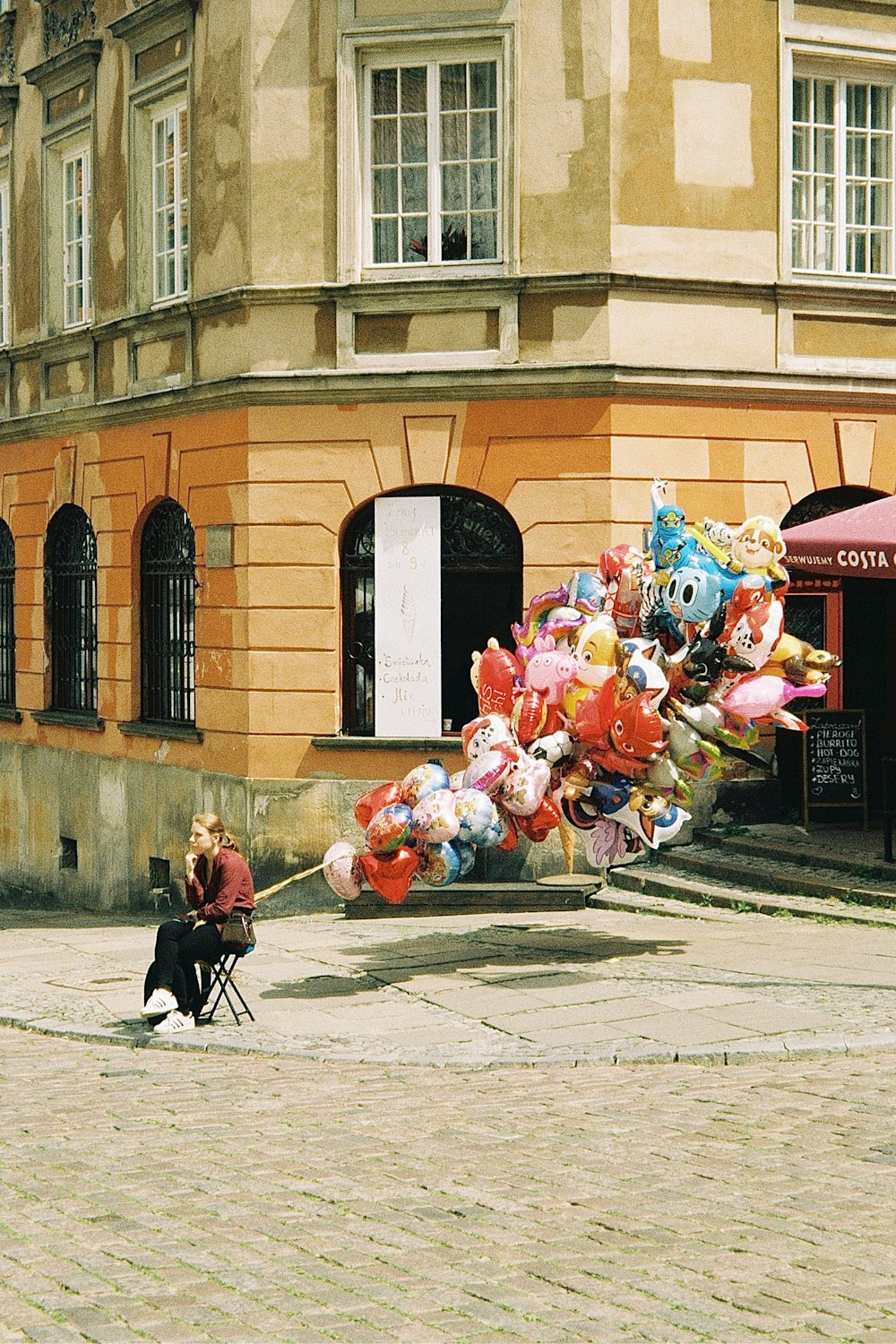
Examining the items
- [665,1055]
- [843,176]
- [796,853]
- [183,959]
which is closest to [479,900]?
[796,853]

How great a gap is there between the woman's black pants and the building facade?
4.84 m

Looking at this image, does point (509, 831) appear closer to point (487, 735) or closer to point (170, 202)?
point (487, 735)

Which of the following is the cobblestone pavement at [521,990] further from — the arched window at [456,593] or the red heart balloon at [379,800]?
the arched window at [456,593]

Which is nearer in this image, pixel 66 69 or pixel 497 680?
pixel 497 680

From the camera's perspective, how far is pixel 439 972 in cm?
1251

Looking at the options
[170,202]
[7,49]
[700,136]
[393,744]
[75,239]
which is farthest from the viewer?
[7,49]

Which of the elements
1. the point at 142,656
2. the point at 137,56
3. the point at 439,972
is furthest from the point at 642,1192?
the point at 137,56

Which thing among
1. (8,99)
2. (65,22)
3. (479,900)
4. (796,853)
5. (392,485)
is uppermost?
(65,22)

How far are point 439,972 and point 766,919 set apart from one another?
294 cm

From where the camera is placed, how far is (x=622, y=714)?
11492 mm

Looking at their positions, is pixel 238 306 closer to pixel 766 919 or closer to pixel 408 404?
pixel 408 404

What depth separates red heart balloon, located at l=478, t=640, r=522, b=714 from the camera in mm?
12109

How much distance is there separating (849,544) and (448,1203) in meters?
8.31

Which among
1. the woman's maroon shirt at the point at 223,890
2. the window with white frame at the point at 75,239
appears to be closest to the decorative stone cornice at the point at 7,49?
the window with white frame at the point at 75,239
